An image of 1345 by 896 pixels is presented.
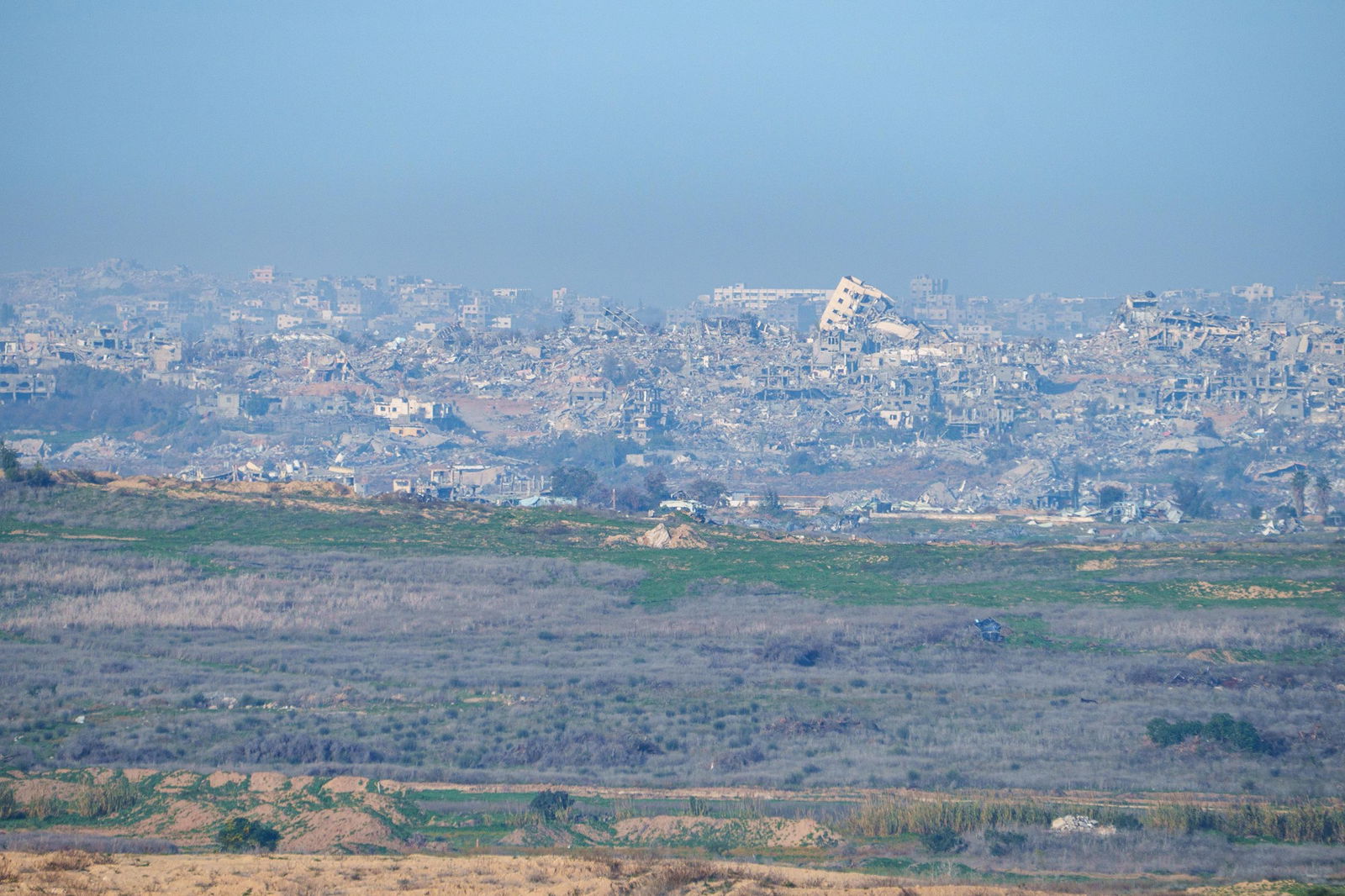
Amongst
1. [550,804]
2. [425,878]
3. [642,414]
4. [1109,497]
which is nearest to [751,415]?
[642,414]

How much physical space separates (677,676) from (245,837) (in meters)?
9.02

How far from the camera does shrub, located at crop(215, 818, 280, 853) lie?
500 inches

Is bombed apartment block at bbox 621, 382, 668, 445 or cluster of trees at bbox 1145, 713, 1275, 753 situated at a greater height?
bombed apartment block at bbox 621, 382, 668, 445

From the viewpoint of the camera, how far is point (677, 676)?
20.9 metres

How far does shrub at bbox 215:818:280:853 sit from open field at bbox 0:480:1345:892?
0.47 metres

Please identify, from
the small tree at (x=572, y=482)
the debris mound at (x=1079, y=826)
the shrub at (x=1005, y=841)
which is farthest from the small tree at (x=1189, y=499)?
the shrub at (x=1005, y=841)

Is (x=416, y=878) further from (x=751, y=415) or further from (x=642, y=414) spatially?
(x=751, y=415)

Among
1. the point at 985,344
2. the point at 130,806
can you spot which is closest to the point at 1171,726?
the point at 130,806

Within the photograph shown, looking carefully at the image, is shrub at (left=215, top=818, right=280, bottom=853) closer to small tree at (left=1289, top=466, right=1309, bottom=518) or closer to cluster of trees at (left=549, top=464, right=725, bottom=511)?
cluster of trees at (left=549, top=464, right=725, bottom=511)

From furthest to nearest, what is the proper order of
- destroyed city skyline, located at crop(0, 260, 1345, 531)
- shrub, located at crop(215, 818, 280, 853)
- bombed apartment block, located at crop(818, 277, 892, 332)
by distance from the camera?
bombed apartment block, located at crop(818, 277, 892, 332)
destroyed city skyline, located at crop(0, 260, 1345, 531)
shrub, located at crop(215, 818, 280, 853)

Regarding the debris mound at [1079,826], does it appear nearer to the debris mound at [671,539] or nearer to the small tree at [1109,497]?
the debris mound at [671,539]

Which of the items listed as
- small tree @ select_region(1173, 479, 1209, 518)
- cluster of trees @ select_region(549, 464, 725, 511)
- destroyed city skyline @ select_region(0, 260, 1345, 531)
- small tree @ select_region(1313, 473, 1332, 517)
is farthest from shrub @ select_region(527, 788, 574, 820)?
small tree @ select_region(1173, 479, 1209, 518)

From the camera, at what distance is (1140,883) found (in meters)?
11.7

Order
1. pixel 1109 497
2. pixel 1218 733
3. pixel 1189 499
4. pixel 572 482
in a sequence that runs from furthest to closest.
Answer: pixel 572 482 < pixel 1189 499 < pixel 1109 497 < pixel 1218 733
